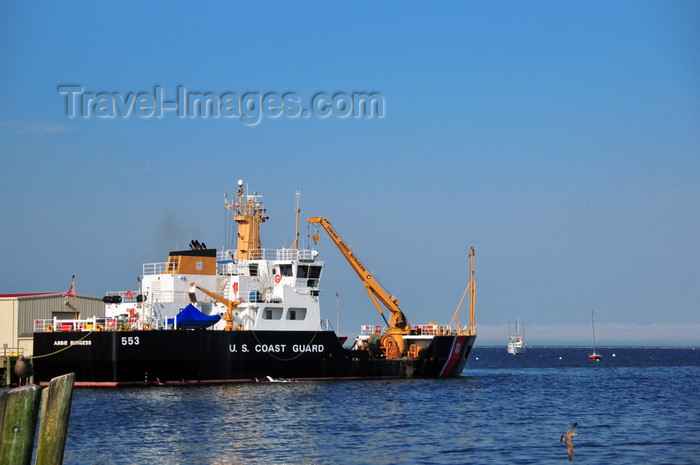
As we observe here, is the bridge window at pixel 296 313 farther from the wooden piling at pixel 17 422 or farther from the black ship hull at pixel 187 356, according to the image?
the wooden piling at pixel 17 422

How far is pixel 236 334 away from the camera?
151 ft

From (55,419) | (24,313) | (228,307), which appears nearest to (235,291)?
(228,307)

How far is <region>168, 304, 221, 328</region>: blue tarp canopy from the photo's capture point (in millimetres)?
45281

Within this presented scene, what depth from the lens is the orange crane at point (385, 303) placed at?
55094 mm

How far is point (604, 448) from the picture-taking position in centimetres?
2817

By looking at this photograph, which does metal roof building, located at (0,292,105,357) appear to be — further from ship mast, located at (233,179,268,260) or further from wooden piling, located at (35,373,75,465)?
wooden piling, located at (35,373,75,465)

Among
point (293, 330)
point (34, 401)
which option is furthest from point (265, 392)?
point (34, 401)

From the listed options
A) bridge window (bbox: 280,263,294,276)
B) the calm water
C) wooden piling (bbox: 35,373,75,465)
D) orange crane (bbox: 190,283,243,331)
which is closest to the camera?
wooden piling (bbox: 35,373,75,465)

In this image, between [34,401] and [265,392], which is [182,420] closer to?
[265,392]

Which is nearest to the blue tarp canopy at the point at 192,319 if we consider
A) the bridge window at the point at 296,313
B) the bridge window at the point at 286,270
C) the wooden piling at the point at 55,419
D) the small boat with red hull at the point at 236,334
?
the small boat with red hull at the point at 236,334

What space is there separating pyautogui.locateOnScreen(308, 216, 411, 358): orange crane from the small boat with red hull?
0.21 ft

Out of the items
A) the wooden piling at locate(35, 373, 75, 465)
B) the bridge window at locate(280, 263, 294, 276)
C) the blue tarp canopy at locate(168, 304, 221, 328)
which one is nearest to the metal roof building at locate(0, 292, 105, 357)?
the blue tarp canopy at locate(168, 304, 221, 328)

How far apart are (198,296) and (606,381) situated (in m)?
30.1

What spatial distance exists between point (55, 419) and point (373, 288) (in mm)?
41722
